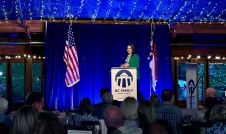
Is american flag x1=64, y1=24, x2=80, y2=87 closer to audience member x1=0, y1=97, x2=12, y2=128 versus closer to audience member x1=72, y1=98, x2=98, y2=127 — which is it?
audience member x1=72, y1=98, x2=98, y2=127

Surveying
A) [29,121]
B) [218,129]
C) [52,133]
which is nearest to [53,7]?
[218,129]

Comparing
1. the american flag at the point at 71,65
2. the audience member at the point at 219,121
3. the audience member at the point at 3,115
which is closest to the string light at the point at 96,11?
the american flag at the point at 71,65

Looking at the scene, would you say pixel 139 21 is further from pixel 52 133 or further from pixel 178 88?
pixel 52 133

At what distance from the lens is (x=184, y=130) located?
7852 mm

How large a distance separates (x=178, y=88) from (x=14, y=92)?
5.56m

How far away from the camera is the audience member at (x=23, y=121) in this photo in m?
3.97

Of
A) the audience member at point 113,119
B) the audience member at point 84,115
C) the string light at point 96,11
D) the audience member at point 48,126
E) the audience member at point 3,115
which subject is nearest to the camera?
the audience member at point 48,126

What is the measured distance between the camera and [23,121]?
4012mm

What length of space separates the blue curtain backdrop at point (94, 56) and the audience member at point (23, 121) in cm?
1009

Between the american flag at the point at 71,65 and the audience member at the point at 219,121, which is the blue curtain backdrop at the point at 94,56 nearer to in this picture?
the american flag at the point at 71,65

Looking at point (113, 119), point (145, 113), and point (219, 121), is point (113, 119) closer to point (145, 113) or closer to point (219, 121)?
point (145, 113)

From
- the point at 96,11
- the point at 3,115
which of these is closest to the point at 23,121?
the point at 3,115

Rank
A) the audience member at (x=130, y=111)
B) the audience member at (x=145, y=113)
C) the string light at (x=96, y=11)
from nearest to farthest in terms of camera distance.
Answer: the audience member at (x=130, y=111) → the audience member at (x=145, y=113) → the string light at (x=96, y=11)

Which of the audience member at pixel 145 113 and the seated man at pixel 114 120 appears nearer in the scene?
the seated man at pixel 114 120
